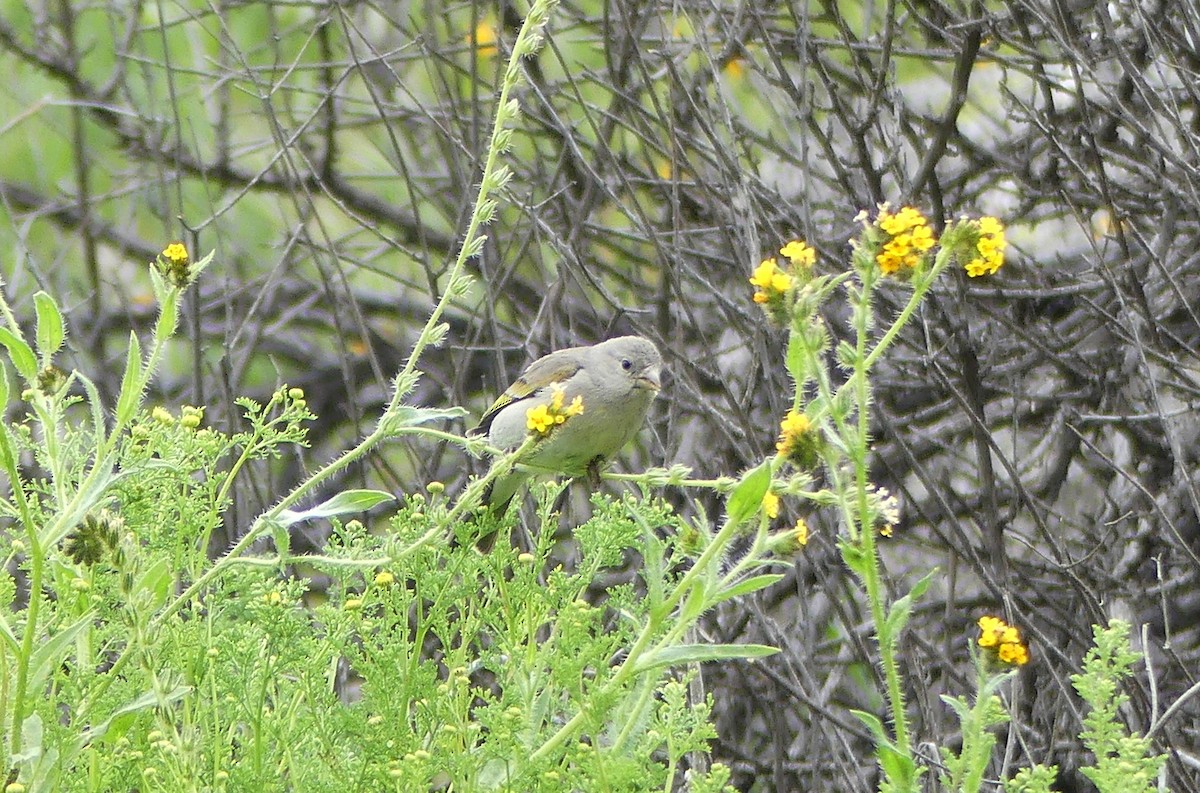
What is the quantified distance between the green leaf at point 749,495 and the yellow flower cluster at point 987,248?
17.5 inches

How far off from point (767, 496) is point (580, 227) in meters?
3.02

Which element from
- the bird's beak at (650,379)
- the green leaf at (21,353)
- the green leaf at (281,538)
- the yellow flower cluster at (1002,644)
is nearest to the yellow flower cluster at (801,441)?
the yellow flower cluster at (1002,644)

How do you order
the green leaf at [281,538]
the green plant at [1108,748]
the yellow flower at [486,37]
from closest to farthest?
the green plant at [1108,748] → the green leaf at [281,538] → the yellow flower at [486,37]

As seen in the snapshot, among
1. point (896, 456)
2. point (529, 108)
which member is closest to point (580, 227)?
point (529, 108)

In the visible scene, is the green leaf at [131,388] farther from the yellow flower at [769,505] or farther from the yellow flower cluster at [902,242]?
the yellow flower cluster at [902,242]

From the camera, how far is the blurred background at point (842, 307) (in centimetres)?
402

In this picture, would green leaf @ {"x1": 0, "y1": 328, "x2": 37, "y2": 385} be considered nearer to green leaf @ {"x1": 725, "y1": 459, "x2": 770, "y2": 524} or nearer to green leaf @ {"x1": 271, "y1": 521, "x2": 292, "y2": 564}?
green leaf @ {"x1": 271, "y1": 521, "x2": 292, "y2": 564}

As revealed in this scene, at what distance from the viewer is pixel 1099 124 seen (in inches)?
199

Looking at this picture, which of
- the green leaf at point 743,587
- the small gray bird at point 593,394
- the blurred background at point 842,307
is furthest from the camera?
the small gray bird at point 593,394

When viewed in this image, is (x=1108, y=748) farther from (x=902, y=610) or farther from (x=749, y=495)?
(x=749, y=495)

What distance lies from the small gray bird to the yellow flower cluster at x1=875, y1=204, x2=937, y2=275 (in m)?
2.20

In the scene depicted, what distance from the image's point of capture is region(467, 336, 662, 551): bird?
4.21 m

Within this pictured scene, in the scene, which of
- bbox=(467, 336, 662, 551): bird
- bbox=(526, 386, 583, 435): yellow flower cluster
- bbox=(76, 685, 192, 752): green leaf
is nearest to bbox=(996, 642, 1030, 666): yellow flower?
bbox=(526, 386, 583, 435): yellow flower cluster

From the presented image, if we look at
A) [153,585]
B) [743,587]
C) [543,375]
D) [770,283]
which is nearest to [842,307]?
[543,375]
